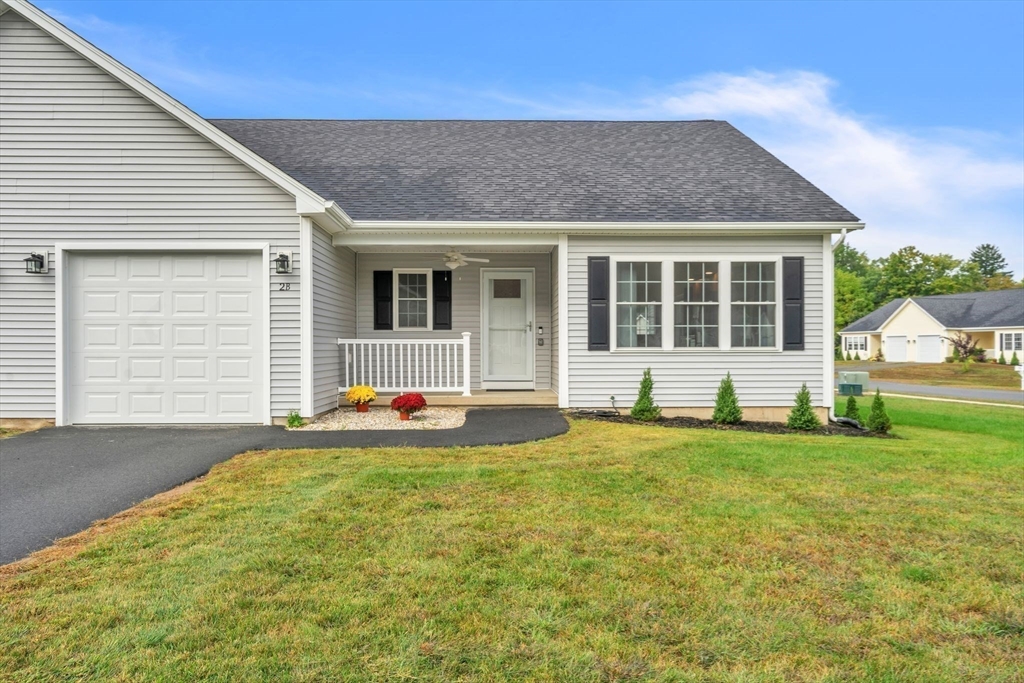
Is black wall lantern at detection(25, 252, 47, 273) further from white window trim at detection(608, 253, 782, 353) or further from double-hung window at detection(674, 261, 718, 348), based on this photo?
double-hung window at detection(674, 261, 718, 348)

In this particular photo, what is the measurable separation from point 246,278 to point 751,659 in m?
7.42

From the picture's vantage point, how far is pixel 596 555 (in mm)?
3203

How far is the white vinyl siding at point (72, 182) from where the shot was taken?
732cm

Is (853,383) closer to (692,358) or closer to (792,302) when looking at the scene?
(792,302)

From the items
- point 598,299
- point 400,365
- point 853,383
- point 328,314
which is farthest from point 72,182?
point 853,383

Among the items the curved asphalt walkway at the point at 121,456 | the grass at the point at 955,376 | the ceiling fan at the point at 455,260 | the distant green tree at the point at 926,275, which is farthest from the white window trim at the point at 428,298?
the distant green tree at the point at 926,275

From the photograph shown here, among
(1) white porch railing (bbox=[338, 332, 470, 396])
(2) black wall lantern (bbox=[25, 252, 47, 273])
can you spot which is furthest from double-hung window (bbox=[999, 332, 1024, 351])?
(2) black wall lantern (bbox=[25, 252, 47, 273])

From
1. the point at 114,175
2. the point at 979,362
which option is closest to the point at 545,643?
the point at 114,175

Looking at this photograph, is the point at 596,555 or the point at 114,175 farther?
the point at 114,175

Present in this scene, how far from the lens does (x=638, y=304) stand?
8852 millimetres

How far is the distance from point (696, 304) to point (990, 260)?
93.8 meters

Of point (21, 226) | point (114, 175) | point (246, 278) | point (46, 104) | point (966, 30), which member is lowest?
point (246, 278)

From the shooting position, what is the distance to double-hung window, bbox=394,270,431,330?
1040 centimetres

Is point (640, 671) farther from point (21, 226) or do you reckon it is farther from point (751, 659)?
point (21, 226)
